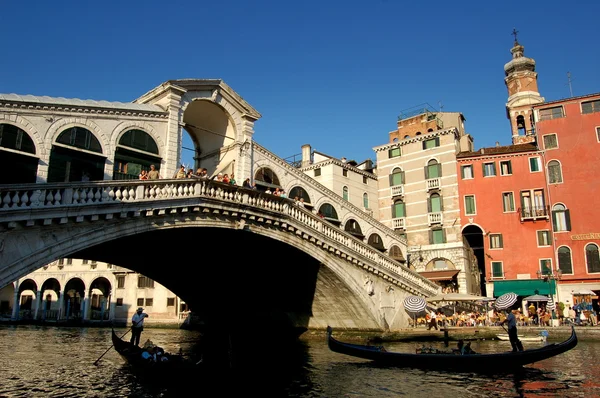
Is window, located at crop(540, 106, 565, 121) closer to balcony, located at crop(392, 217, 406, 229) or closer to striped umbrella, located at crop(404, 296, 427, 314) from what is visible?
balcony, located at crop(392, 217, 406, 229)

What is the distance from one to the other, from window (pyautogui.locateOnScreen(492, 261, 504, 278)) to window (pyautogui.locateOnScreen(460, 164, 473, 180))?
19.0 ft

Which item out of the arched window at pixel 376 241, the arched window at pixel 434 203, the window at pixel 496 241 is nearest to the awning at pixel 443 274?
the window at pixel 496 241

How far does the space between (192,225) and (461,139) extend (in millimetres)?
24566

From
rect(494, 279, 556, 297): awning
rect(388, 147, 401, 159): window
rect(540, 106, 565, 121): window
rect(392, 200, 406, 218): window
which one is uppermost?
rect(540, 106, 565, 121): window

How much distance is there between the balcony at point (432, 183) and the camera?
107 ft

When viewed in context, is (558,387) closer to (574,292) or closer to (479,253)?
(574,292)

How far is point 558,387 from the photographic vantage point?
39.7 ft

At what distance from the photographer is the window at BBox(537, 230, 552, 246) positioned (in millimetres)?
29475

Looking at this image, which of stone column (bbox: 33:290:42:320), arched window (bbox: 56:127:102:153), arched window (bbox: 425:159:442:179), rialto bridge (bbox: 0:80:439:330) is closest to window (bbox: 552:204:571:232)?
arched window (bbox: 425:159:442:179)

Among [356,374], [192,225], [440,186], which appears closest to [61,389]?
[192,225]

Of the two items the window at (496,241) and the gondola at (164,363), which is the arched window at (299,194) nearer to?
the window at (496,241)

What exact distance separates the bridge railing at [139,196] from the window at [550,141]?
1544 cm

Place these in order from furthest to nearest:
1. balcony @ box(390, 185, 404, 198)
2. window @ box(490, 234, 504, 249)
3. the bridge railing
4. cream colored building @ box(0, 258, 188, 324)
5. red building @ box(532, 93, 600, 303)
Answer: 1. cream colored building @ box(0, 258, 188, 324)
2. balcony @ box(390, 185, 404, 198)
3. window @ box(490, 234, 504, 249)
4. red building @ box(532, 93, 600, 303)
5. the bridge railing

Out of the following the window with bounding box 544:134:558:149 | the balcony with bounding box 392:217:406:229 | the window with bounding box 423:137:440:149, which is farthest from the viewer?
the balcony with bounding box 392:217:406:229
